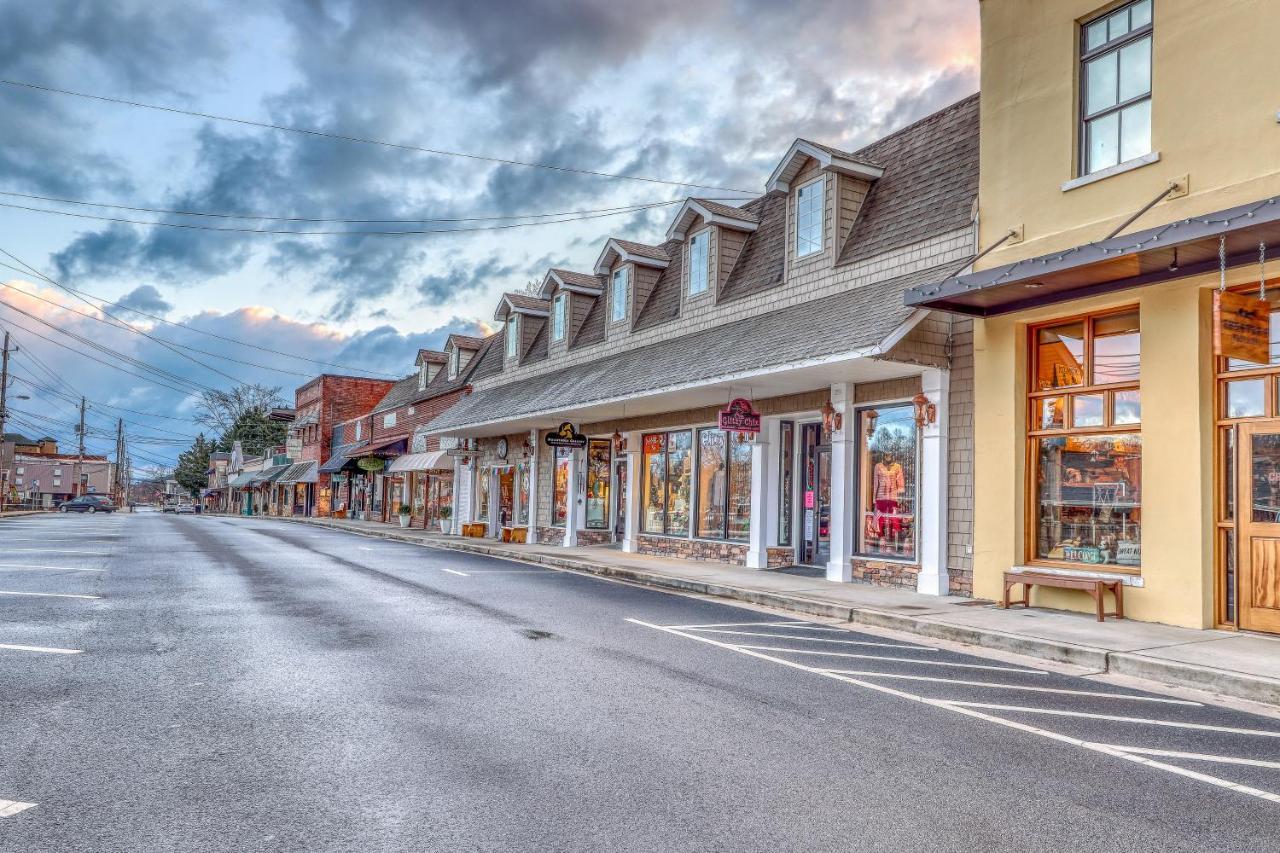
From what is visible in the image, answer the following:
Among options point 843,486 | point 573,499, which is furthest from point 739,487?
point 573,499

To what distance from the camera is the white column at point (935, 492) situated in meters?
12.8

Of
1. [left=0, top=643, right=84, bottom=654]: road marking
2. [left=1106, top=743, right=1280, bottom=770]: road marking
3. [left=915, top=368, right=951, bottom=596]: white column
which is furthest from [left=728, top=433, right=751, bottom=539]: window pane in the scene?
[left=1106, top=743, right=1280, bottom=770]: road marking

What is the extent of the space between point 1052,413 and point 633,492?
10.9 metres

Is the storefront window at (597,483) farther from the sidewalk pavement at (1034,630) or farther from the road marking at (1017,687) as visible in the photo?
the road marking at (1017,687)

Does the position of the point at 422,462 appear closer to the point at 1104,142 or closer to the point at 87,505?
the point at 1104,142

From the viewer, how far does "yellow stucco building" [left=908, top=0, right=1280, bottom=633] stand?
31.1 ft

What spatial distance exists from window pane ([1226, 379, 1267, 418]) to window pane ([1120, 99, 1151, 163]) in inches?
111

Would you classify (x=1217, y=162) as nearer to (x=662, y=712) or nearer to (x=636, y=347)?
(x=662, y=712)

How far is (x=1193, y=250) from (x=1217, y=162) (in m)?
1.09

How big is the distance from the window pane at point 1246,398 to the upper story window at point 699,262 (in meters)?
11.0

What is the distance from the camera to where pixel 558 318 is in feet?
85.8

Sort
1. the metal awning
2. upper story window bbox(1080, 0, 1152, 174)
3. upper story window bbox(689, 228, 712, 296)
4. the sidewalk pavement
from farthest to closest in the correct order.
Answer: upper story window bbox(689, 228, 712, 296) < upper story window bbox(1080, 0, 1152, 174) < the metal awning < the sidewalk pavement

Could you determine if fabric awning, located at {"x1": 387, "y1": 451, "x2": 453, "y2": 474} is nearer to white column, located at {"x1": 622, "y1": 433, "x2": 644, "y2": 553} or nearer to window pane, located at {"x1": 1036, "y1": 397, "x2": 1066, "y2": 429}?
white column, located at {"x1": 622, "y1": 433, "x2": 644, "y2": 553}

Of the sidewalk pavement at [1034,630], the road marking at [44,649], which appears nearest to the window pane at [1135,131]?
the sidewalk pavement at [1034,630]
